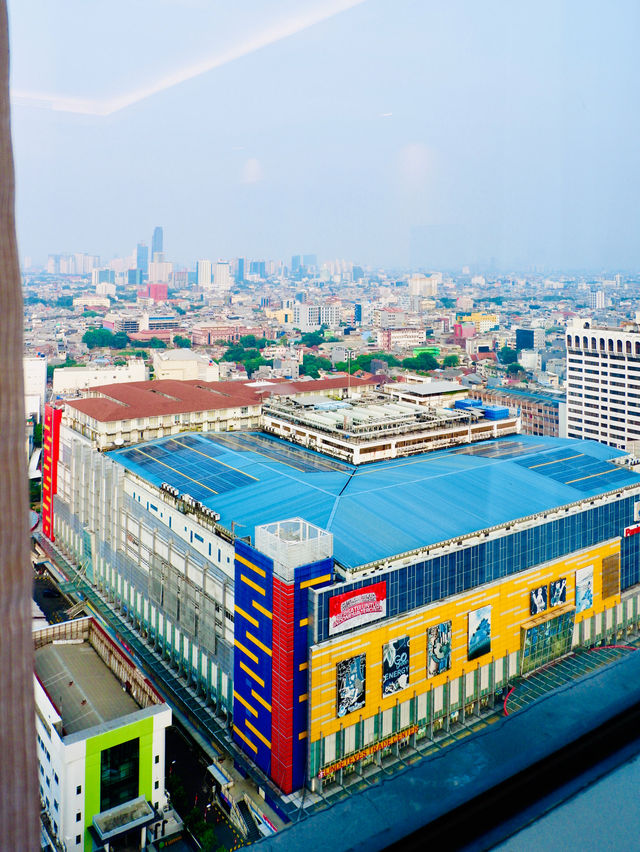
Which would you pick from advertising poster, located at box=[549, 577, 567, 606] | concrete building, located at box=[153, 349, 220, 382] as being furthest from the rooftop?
concrete building, located at box=[153, 349, 220, 382]

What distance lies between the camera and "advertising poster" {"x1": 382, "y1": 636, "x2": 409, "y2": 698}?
3.24 m

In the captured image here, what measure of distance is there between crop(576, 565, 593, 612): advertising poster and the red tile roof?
3379 mm

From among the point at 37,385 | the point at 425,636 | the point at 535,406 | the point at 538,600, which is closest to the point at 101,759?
the point at 425,636

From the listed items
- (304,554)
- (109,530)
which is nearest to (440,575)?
(304,554)

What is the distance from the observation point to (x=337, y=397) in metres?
7.54

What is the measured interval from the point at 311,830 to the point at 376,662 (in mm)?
2895

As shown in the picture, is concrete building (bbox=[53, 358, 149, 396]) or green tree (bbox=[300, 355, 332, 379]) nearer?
concrete building (bbox=[53, 358, 149, 396])

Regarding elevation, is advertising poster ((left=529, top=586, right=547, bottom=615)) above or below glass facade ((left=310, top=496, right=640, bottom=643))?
below

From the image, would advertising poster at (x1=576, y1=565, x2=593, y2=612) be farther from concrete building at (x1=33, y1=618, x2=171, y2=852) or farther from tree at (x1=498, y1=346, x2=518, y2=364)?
tree at (x1=498, y1=346, x2=518, y2=364)

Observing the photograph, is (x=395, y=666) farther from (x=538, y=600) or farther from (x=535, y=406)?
(x=535, y=406)

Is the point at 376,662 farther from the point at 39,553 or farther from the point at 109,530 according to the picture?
the point at 39,553

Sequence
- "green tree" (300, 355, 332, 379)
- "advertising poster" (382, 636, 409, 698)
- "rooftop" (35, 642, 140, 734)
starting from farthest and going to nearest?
"green tree" (300, 355, 332, 379)
"advertising poster" (382, 636, 409, 698)
"rooftop" (35, 642, 140, 734)

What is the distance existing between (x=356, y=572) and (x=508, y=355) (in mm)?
8727

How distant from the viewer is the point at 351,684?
10.2 ft
